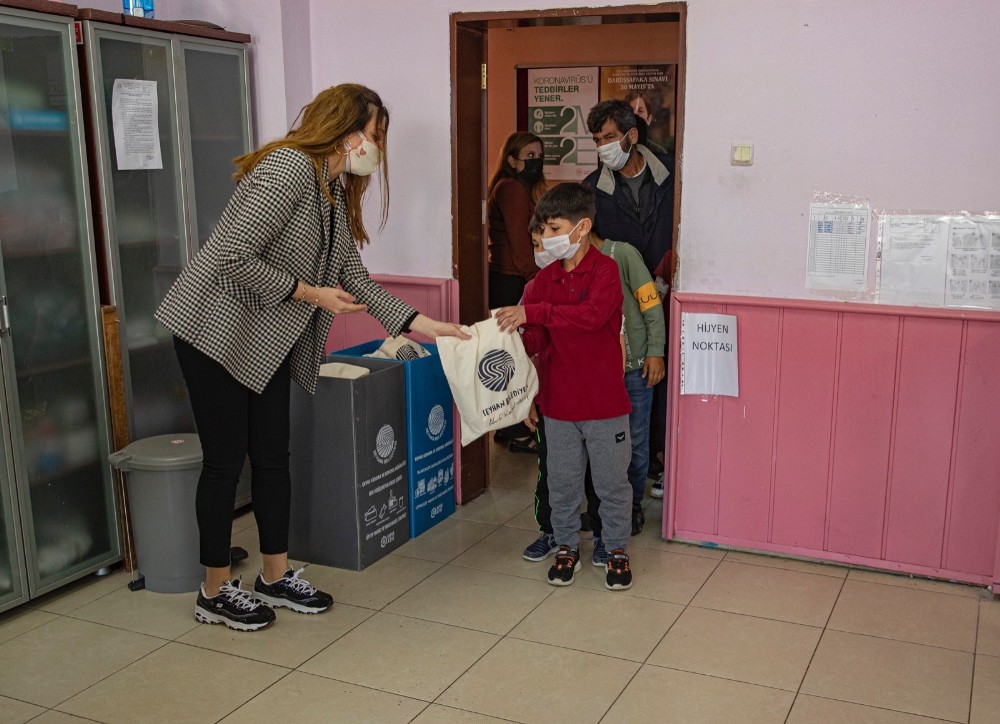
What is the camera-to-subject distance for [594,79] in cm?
546

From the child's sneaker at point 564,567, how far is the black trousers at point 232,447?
0.89m

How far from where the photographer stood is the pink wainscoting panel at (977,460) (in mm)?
3080

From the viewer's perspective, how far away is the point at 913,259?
10.3ft

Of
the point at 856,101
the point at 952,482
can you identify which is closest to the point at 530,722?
the point at 952,482

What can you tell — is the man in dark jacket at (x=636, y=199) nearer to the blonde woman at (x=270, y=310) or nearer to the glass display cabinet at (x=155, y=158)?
the blonde woman at (x=270, y=310)

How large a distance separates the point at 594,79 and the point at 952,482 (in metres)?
3.17

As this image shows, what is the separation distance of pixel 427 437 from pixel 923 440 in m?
1.73

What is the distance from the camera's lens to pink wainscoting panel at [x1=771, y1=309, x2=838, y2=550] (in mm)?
3277

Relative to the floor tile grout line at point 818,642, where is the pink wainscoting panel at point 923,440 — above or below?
above

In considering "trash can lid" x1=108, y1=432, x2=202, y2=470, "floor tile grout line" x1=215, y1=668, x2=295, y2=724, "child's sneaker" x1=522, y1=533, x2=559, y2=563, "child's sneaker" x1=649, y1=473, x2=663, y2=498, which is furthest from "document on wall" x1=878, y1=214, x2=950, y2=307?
"trash can lid" x1=108, y1=432, x2=202, y2=470

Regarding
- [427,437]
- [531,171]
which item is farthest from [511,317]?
[531,171]

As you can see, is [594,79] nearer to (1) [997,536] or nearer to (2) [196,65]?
(2) [196,65]

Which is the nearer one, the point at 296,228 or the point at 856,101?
the point at 296,228

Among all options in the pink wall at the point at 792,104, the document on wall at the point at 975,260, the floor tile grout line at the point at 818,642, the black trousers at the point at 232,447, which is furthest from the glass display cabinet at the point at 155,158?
the document on wall at the point at 975,260
